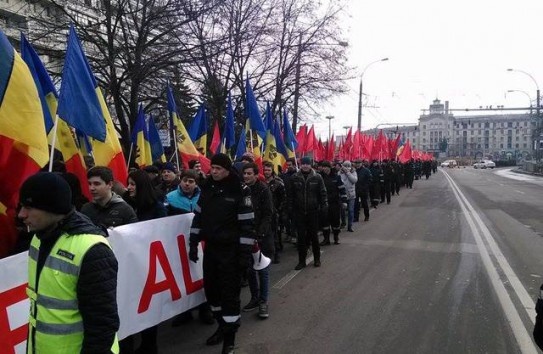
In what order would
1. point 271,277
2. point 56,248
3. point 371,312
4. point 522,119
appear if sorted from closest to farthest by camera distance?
point 56,248, point 371,312, point 271,277, point 522,119

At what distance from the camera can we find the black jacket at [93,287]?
2117 mm

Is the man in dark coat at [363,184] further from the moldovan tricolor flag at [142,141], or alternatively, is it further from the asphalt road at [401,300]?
the moldovan tricolor flag at [142,141]

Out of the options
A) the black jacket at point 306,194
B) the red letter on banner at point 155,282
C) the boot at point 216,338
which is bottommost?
the boot at point 216,338

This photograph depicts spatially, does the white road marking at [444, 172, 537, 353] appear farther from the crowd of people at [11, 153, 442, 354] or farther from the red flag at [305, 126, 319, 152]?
the red flag at [305, 126, 319, 152]

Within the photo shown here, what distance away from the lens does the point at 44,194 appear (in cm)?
209

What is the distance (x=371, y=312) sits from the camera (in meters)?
5.35

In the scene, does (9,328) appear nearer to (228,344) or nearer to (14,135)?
(14,135)

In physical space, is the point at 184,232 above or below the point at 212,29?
below

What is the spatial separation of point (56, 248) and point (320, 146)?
581 inches

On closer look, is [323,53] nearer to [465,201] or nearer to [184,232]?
[465,201]

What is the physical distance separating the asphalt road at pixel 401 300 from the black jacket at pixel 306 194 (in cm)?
102

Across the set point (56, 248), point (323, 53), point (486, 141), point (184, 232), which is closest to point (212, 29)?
point (323, 53)

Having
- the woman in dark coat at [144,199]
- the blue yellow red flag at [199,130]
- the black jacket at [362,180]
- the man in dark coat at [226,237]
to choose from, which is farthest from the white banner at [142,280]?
the black jacket at [362,180]

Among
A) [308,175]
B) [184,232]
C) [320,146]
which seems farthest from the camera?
[320,146]
